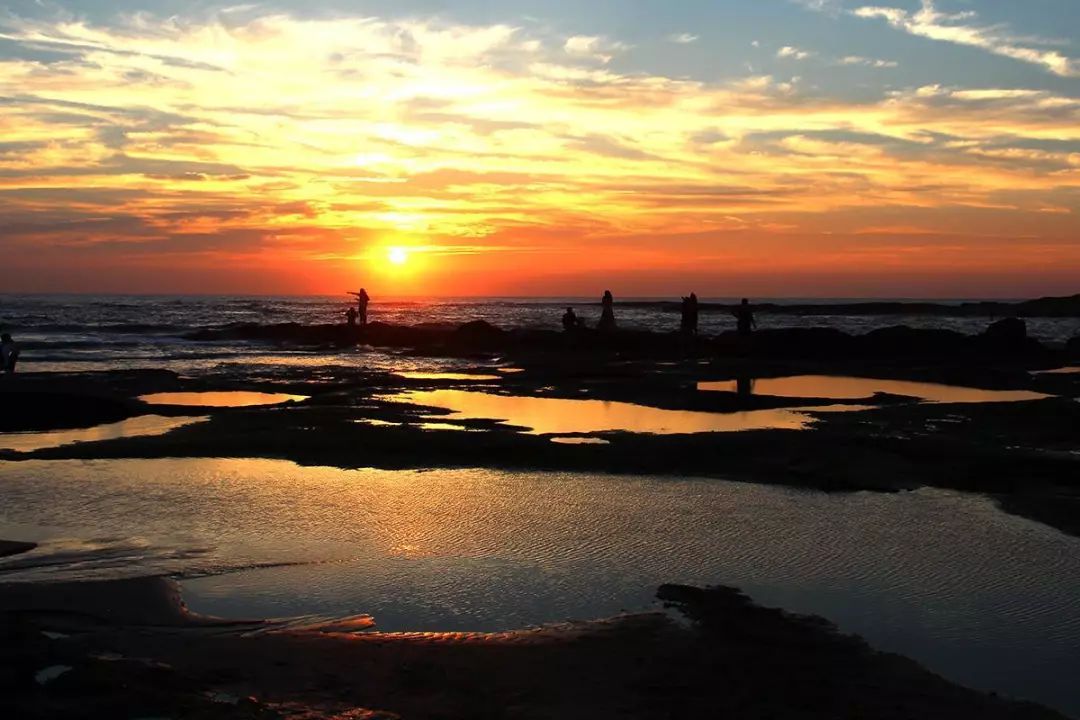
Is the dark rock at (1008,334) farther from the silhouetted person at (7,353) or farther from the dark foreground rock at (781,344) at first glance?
the silhouetted person at (7,353)

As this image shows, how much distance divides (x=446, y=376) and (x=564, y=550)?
864 inches

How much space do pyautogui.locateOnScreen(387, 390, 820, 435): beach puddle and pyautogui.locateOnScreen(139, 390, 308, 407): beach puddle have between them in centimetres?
299

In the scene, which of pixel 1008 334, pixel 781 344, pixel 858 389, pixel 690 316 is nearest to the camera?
pixel 858 389

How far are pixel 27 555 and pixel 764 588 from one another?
23.2 feet

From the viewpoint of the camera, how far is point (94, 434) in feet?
59.8

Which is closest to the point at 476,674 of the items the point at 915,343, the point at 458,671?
the point at 458,671

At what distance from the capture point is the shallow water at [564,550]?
7.88 metres

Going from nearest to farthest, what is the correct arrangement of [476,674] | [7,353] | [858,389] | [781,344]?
[476,674]
[858,389]
[7,353]
[781,344]

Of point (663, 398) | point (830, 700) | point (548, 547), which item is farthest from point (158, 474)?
point (663, 398)

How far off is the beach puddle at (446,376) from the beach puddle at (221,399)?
5.84 m

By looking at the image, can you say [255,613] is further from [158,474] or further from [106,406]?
[106,406]

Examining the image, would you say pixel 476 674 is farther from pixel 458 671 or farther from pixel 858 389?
pixel 858 389

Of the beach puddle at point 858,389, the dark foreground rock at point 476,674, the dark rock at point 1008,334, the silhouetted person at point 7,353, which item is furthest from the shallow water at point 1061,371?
the silhouetted person at point 7,353

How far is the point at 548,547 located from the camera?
10086mm
